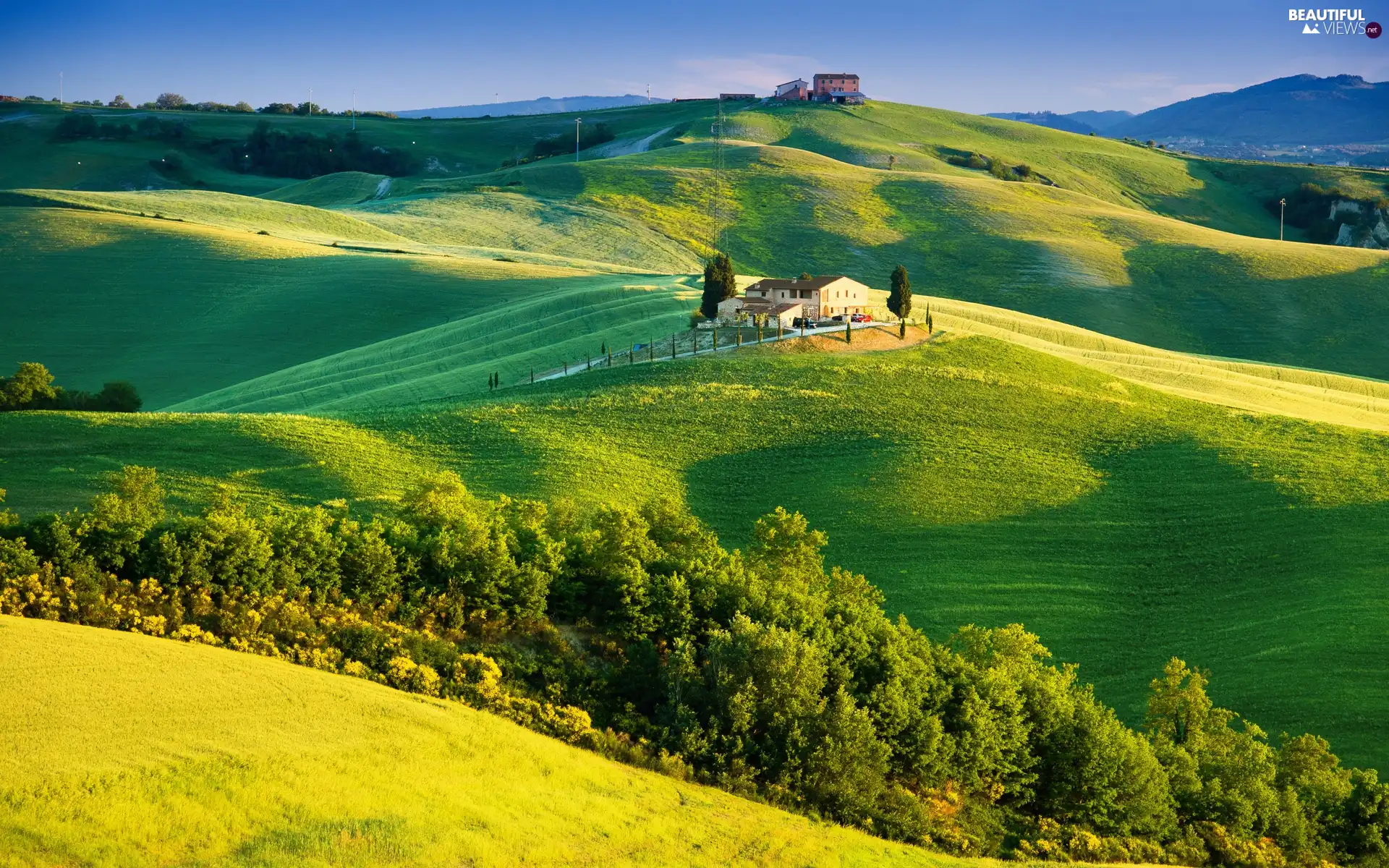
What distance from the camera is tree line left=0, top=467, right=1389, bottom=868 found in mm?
31719

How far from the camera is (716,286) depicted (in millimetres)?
78688

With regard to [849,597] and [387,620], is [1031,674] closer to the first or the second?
[849,597]

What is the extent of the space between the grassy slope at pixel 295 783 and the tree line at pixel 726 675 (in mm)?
1746

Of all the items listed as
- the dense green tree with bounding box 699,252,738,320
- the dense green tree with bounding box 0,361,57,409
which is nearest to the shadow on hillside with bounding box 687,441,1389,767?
the dense green tree with bounding box 699,252,738,320

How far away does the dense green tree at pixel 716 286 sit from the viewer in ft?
258

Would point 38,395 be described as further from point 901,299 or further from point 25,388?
point 901,299

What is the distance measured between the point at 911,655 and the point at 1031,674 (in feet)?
13.4

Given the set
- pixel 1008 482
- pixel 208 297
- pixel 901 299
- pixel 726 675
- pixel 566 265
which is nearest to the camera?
pixel 726 675

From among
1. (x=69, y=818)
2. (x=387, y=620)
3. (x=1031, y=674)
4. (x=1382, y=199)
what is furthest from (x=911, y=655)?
(x=1382, y=199)

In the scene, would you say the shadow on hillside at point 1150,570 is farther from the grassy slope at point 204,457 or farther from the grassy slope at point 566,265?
the grassy slope at point 566,265

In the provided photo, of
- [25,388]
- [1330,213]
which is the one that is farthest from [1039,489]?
[1330,213]

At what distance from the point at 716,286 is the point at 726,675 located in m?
48.3

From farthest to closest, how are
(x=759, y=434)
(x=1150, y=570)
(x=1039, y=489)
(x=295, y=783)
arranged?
(x=759, y=434) < (x=1039, y=489) < (x=1150, y=570) < (x=295, y=783)

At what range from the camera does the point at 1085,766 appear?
34.4 metres
